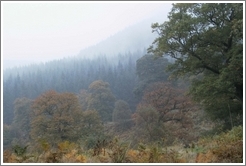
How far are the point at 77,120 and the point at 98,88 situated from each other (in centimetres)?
1728

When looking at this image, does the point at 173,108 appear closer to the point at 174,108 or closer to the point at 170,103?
the point at 174,108

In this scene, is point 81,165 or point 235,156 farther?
point 235,156

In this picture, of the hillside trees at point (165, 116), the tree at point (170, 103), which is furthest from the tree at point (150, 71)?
the hillside trees at point (165, 116)

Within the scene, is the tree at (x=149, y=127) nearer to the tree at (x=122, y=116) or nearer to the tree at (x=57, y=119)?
→ the tree at (x=57, y=119)

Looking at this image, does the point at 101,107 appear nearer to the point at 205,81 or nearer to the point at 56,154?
the point at 205,81

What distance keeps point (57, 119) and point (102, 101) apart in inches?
729

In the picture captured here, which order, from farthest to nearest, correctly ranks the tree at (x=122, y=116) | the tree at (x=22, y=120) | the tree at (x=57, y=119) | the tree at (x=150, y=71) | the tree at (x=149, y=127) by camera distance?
the tree at (x=150, y=71), the tree at (x=22, y=120), the tree at (x=122, y=116), the tree at (x=57, y=119), the tree at (x=149, y=127)

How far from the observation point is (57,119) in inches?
1024

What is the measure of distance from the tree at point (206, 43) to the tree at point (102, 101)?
2998cm

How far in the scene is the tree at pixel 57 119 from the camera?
25.7m

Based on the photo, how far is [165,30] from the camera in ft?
44.2

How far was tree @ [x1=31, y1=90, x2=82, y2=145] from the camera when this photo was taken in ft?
84.4

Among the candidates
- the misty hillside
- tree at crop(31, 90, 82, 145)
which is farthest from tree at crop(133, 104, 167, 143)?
the misty hillside

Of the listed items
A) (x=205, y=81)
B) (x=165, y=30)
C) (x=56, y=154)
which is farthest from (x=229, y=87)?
(x=56, y=154)
